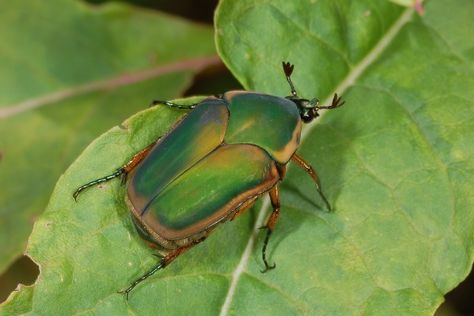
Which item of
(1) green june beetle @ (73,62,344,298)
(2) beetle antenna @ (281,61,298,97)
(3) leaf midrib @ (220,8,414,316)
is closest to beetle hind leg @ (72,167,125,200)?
(1) green june beetle @ (73,62,344,298)

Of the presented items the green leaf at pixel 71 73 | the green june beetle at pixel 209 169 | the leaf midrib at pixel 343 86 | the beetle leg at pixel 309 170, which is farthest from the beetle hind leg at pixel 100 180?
the green leaf at pixel 71 73

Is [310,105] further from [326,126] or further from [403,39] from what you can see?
[403,39]

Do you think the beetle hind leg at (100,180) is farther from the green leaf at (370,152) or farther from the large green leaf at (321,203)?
the green leaf at (370,152)

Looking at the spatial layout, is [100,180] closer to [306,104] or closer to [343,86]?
[306,104]

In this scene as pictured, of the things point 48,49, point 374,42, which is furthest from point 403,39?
point 48,49

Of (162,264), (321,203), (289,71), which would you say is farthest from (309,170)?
(162,264)

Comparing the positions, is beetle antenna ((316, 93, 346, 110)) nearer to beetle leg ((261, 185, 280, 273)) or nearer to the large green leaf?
the large green leaf
